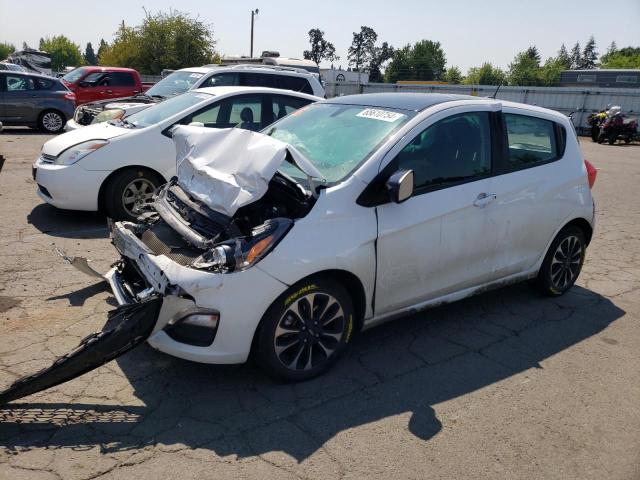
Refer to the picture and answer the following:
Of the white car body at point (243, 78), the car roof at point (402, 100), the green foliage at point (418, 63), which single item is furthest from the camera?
the green foliage at point (418, 63)

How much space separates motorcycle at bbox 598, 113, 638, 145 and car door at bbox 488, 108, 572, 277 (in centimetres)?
1869

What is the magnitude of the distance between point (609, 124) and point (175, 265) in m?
21.8

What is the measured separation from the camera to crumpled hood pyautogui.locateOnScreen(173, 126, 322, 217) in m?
3.32

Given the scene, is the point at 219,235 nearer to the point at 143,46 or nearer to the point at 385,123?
the point at 385,123

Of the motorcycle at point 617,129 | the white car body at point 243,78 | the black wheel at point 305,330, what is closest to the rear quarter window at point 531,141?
the black wheel at point 305,330

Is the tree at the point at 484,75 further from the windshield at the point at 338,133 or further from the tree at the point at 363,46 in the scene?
the windshield at the point at 338,133

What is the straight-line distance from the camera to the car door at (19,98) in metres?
15.2

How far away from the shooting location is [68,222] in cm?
670

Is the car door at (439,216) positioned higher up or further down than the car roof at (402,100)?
further down

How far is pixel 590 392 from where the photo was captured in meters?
3.60

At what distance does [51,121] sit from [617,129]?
1976 centimetres

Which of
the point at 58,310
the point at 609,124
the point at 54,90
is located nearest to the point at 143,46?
the point at 54,90

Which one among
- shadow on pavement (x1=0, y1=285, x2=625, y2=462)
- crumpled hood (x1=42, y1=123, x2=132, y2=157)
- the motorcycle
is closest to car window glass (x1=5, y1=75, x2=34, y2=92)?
crumpled hood (x1=42, y1=123, x2=132, y2=157)

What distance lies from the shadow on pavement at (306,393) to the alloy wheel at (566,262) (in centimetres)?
50
